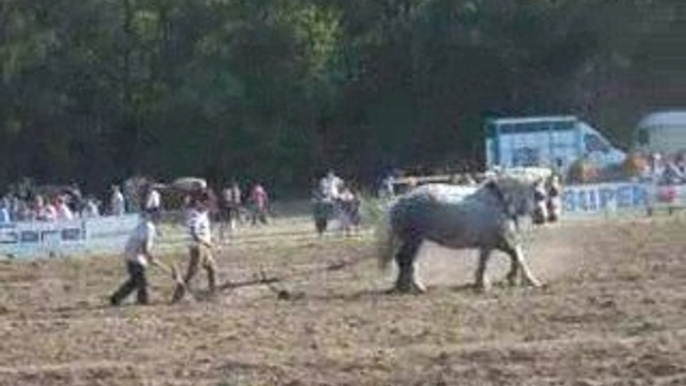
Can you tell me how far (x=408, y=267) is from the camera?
22891mm

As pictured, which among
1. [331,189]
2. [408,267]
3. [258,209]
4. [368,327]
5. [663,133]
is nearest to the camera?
[368,327]

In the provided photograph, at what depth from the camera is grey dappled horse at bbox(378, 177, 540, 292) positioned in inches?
902

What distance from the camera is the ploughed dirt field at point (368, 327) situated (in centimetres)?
1450

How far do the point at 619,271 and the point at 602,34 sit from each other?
46531 mm

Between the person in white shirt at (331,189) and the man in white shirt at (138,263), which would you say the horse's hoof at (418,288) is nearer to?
the man in white shirt at (138,263)

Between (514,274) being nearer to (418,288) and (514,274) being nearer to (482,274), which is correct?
(482,274)

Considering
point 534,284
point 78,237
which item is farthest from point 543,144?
point 534,284

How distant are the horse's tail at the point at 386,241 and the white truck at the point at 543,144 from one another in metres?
32.8

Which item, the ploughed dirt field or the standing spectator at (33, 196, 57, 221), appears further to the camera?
the standing spectator at (33, 196, 57, 221)

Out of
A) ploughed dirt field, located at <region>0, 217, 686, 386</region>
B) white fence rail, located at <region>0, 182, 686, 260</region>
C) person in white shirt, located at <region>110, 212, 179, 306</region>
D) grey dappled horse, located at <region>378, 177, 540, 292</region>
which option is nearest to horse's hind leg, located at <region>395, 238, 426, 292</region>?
grey dappled horse, located at <region>378, 177, 540, 292</region>

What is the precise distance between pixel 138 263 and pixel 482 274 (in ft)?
14.5

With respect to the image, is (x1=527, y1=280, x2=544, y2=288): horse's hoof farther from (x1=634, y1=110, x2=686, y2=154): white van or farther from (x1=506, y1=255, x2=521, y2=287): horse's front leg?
(x1=634, y1=110, x2=686, y2=154): white van

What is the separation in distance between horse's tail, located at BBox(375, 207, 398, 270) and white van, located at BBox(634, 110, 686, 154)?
137 ft

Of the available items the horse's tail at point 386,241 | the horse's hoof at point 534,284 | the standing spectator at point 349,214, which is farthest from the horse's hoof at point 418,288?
the standing spectator at point 349,214
